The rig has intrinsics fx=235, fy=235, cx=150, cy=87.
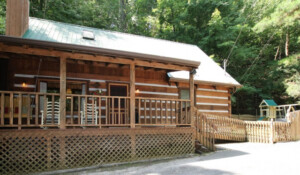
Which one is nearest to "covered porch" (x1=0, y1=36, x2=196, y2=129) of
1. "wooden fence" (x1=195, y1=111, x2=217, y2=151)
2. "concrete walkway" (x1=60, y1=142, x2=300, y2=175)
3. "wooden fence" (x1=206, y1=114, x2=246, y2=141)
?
"wooden fence" (x1=195, y1=111, x2=217, y2=151)

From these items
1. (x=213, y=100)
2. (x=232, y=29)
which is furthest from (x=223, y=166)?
(x=232, y=29)

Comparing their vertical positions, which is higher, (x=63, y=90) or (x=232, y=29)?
(x=232, y=29)

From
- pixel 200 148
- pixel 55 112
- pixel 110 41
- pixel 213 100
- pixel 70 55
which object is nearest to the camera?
pixel 70 55

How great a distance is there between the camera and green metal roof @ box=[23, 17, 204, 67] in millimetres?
10205

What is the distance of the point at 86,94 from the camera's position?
10.8 m

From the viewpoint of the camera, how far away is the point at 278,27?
78.0ft

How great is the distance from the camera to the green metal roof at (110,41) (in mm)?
10205

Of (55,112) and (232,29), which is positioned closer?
(55,112)

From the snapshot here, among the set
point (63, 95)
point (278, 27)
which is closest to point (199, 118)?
point (63, 95)

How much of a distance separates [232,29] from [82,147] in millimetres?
21800

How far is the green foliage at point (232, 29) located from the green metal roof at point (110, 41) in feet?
31.5

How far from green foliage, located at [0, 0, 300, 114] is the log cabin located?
34.6ft

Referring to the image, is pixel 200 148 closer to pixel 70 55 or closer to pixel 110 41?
pixel 70 55

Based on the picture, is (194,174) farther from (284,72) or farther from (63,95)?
(284,72)
